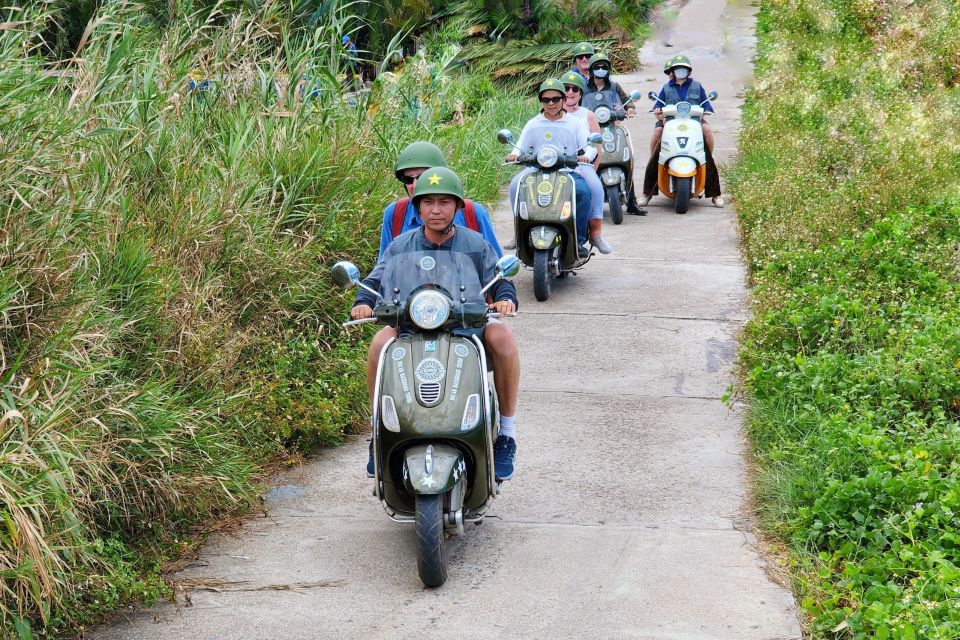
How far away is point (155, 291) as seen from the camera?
612 cm

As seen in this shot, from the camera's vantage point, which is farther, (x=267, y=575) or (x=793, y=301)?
(x=793, y=301)

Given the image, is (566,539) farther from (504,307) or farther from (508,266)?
(508,266)

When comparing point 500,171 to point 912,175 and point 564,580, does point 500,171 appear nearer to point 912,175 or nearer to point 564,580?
point 912,175

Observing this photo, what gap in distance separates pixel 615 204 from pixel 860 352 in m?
5.90

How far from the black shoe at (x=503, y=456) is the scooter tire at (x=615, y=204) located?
746 centimetres

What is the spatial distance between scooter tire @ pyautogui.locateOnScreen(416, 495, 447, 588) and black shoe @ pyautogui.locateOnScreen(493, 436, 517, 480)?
0.72m

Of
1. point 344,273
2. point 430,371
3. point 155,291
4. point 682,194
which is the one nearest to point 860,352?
point 430,371

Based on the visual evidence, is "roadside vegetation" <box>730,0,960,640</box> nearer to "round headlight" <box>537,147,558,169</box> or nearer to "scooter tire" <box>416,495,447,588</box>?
"scooter tire" <box>416,495,447,588</box>

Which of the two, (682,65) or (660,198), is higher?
(682,65)

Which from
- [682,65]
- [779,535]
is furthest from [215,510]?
[682,65]

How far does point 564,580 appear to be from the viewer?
201 inches

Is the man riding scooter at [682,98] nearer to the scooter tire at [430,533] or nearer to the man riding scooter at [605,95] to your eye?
the man riding scooter at [605,95]

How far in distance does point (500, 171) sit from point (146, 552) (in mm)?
9770

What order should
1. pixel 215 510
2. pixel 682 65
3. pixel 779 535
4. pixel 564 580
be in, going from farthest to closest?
pixel 682 65
pixel 215 510
pixel 779 535
pixel 564 580
